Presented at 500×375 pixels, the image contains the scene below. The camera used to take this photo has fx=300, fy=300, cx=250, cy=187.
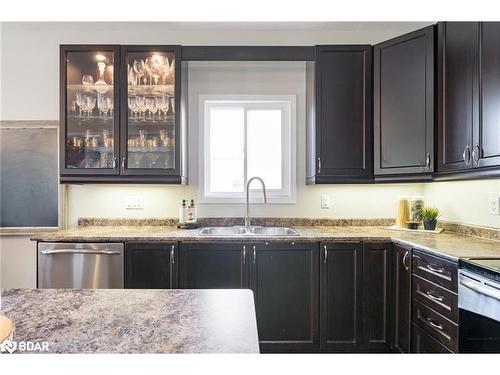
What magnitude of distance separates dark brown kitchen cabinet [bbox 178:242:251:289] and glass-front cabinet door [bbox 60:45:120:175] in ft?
3.17

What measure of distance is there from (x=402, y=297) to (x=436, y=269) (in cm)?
44

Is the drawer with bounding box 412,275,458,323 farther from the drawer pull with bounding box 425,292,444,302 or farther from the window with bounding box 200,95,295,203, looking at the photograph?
the window with bounding box 200,95,295,203

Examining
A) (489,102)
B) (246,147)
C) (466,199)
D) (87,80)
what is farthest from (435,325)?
(87,80)

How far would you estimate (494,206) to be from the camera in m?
1.99

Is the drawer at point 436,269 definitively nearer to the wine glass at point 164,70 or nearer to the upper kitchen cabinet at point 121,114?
the upper kitchen cabinet at point 121,114

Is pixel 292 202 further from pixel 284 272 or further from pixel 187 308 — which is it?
pixel 187 308

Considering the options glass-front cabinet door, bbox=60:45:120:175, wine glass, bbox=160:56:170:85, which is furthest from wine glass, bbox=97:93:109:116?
wine glass, bbox=160:56:170:85

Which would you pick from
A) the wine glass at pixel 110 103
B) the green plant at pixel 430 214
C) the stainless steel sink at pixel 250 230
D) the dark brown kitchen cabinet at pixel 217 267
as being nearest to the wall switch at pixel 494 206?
the green plant at pixel 430 214

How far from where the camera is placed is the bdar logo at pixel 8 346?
1.94 feet

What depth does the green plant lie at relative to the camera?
2375mm

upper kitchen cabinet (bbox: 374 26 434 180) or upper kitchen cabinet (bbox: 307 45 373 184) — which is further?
upper kitchen cabinet (bbox: 307 45 373 184)

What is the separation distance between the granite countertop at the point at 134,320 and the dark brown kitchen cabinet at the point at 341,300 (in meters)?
1.22

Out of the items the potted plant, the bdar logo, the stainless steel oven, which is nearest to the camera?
the bdar logo
